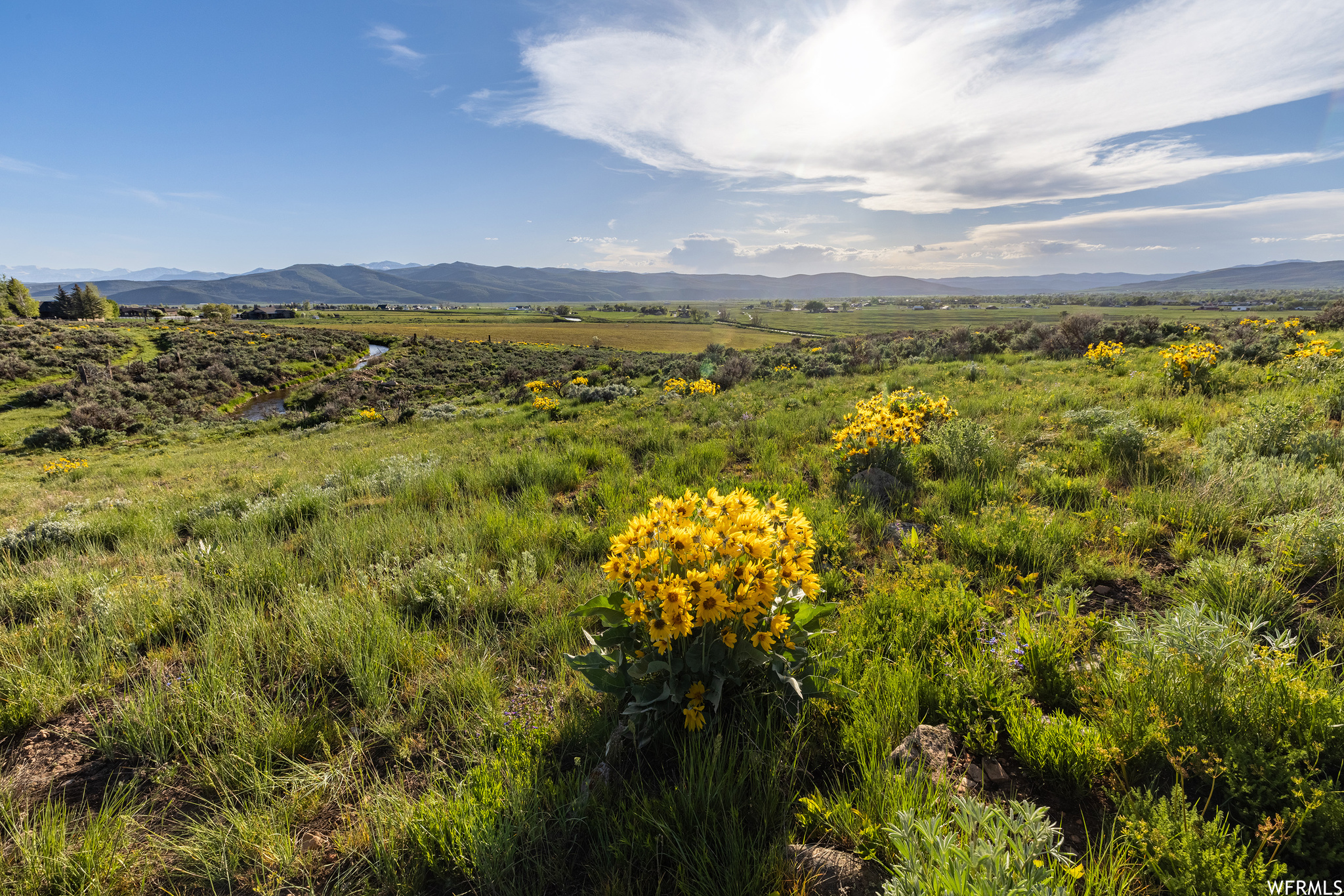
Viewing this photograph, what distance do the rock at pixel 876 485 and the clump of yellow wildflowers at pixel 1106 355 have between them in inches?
439

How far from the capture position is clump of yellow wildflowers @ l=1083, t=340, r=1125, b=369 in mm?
12469

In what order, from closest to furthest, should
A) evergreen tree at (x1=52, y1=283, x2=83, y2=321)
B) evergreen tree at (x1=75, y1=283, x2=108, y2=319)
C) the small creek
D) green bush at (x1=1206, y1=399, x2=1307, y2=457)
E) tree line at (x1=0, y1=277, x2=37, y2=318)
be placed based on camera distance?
green bush at (x1=1206, y1=399, x2=1307, y2=457)
the small creek
tree line at (x1=0, y1=277, x2=37, y2=318)
evergreen tree at (x1=52, y1=283, x2=83, y2=321)
evergreen tree at (x1=75, y1=283, x2=108, y2=319)

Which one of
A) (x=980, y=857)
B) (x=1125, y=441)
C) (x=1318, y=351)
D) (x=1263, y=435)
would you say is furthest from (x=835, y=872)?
(x=1318, y=351)

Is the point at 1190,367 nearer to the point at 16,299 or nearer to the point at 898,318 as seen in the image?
the point at 16,299

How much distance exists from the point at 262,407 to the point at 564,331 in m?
58.4

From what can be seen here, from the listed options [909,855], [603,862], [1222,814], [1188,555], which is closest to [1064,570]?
[1188,555]

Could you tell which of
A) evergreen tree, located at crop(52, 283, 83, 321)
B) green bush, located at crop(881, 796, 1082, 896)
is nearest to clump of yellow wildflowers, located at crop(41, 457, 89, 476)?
green bush, located at crop(881, 796, 1082, 896)

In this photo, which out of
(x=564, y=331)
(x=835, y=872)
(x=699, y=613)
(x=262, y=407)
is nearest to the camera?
(x=835, y=872)

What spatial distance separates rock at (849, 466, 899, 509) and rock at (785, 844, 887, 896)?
3672 mm

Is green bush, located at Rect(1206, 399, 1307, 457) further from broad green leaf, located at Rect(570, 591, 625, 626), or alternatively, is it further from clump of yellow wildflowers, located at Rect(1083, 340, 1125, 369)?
clump of yellow wildflowers, located at Rect(1083, 340, 1125, 369)

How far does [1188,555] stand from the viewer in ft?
11.9

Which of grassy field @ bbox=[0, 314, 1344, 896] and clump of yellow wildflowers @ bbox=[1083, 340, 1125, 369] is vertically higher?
clump of yellow wildflowers @ bbox=[1083, 340, 1125, 369]

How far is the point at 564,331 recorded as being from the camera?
86.9m

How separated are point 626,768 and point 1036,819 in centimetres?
172
